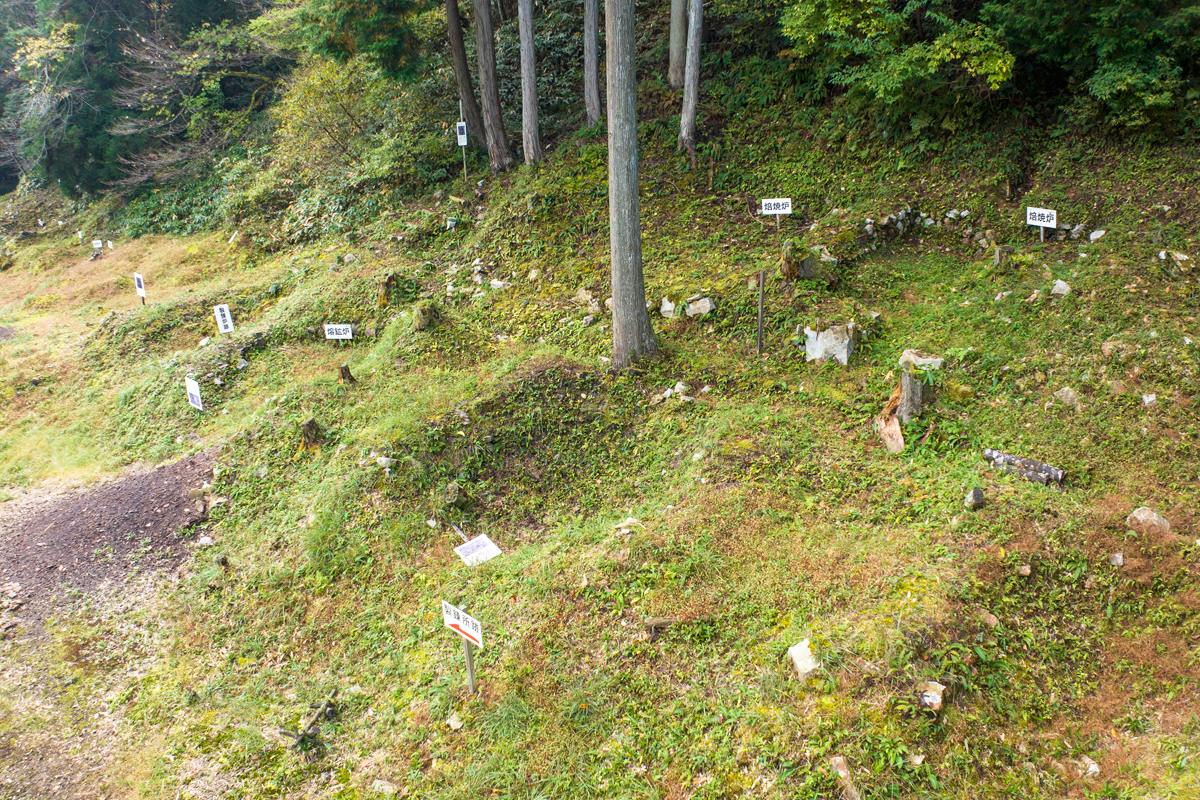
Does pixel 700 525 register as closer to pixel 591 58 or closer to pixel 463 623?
pixel 463 623

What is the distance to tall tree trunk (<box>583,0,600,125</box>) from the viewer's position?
12.2 meters

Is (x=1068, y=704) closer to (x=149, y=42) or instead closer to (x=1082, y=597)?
(x=1082, y=597)

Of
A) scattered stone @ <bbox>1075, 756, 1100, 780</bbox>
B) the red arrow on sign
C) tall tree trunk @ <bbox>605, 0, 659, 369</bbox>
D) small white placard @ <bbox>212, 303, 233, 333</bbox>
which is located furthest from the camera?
small white placard @ <bbox>212, 303, 233, 333</bbox>

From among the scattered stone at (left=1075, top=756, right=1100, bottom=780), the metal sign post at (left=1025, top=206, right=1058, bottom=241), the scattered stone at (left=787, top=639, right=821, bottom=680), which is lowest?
the scattered stone at (left=1075, top=756, right=1100, bottom=780)

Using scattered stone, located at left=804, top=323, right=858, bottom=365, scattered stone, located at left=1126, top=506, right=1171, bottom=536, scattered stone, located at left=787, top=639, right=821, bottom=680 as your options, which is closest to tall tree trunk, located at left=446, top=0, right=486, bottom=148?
scattered stone, located at left=804, top=323, right=858, bottom=365

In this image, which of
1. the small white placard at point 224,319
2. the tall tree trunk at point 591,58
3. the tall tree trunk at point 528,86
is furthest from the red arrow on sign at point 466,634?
the tall tree trunk at point 591,58

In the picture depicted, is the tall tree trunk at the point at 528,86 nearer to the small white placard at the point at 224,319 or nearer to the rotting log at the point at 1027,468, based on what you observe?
the small white placard at the point at 224,319

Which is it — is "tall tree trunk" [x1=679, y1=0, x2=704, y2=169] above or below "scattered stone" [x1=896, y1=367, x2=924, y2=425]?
above

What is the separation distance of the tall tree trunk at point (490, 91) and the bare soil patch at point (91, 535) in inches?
313

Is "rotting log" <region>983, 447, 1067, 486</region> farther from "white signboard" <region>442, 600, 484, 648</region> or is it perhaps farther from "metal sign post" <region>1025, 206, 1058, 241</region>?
"white signboard" <region>442, 600, 484, 648</region>

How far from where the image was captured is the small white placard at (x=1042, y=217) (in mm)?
8445

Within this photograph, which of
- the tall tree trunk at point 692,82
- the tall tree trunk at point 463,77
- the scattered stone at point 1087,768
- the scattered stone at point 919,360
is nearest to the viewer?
the scattered stone at point 1087,768

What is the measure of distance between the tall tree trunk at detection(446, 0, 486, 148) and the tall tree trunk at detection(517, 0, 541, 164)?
117 cm

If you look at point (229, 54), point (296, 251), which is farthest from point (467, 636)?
point (229, 54)
